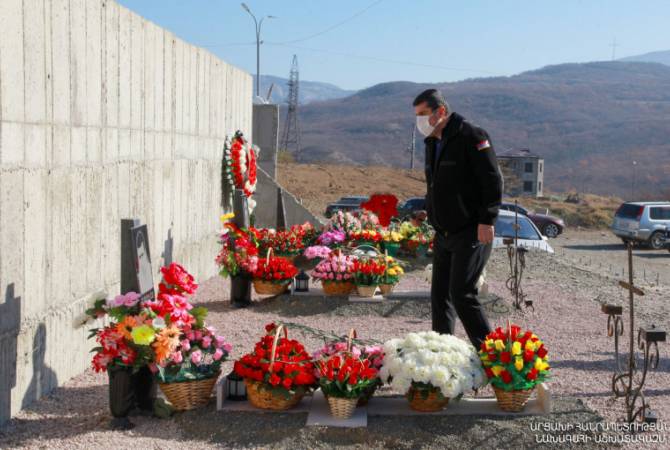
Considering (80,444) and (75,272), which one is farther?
(75,272)

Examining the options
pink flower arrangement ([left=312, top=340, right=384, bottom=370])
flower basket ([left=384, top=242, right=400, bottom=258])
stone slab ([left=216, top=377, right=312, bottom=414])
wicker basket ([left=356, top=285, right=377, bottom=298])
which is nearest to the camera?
stone slab ([left=216, top=377, right=312, bottom=414])

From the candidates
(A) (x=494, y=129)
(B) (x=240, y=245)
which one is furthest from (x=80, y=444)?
(A) (x=494, y=129)

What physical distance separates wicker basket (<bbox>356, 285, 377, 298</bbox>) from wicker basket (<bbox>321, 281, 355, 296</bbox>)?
0.11 meters

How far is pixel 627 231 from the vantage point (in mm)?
27750

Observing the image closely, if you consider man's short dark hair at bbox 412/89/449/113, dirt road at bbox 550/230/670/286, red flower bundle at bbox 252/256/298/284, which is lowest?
dirt road at bbox 550/230/670/286

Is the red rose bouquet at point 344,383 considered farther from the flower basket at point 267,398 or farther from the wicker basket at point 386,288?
the wicker basket at point 386,288

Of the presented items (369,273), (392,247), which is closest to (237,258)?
(369,273)

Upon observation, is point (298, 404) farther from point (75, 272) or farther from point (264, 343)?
point (75, 272)

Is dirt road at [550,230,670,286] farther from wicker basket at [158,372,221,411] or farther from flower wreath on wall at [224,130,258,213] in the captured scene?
wicker basket at [158,372,221,411]

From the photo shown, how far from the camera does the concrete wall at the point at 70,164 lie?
5.62 m

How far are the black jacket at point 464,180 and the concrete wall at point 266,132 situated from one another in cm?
1285

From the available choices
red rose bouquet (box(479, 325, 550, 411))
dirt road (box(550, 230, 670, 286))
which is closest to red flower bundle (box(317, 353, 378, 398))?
red rose bouquet (box(479, 325, 550, 411))

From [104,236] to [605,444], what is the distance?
439 centimetres

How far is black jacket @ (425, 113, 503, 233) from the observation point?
5.85m
